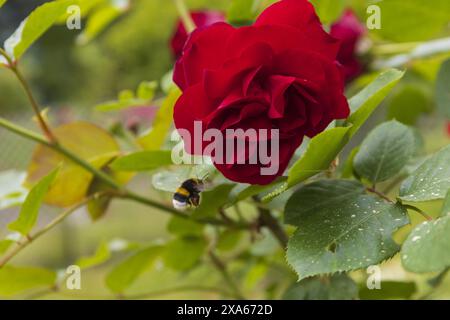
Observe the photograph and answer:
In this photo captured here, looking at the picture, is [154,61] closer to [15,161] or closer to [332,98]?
[15,161]

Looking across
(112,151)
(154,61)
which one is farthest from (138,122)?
(154,61)

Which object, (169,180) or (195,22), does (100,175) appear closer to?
(169,180)

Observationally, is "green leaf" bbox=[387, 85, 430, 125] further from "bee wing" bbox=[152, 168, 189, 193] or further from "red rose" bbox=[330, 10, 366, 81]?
"bee wing" bbox=[152, 168, 189, 193]

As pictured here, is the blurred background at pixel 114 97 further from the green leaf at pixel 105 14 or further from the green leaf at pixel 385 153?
the green leaf at pixel 385 153

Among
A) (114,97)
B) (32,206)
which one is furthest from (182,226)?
(114,97)

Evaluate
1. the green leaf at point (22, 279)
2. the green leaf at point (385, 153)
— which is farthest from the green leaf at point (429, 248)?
the green leaf at point (22, 279)

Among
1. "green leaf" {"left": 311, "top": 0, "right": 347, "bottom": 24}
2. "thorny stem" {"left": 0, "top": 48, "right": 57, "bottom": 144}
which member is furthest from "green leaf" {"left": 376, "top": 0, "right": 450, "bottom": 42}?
"thorny stem" {"left": 0, "top": 48, "right": 57, "bottom": 144}
